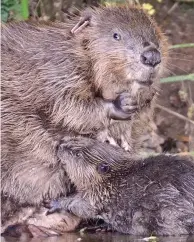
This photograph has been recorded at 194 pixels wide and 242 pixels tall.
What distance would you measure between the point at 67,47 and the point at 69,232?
3.38 ft

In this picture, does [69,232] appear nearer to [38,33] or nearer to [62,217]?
[62,217]

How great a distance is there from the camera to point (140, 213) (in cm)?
627

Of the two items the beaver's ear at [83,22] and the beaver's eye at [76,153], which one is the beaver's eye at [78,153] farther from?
the beaver's ear at [83,22]

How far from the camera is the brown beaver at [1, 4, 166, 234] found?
6.43m

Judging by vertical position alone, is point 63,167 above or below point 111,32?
below

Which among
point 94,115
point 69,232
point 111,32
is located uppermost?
point 111,32

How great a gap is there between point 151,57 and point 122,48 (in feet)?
0.76

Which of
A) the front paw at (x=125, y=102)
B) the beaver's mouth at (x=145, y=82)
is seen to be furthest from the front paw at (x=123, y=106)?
the beaver's mouth at (x=145, y=82)

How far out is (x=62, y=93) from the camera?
255 inches

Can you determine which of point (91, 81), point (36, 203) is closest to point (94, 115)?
point (91, 81)

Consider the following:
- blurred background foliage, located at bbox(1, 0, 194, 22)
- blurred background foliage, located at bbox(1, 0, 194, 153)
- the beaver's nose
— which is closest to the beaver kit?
the beaver's nose

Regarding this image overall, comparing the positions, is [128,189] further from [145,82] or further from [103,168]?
[145,82]

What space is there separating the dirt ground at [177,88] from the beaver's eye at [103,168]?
6.82 feet

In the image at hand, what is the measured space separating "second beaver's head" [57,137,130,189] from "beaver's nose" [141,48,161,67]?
1.85ft
